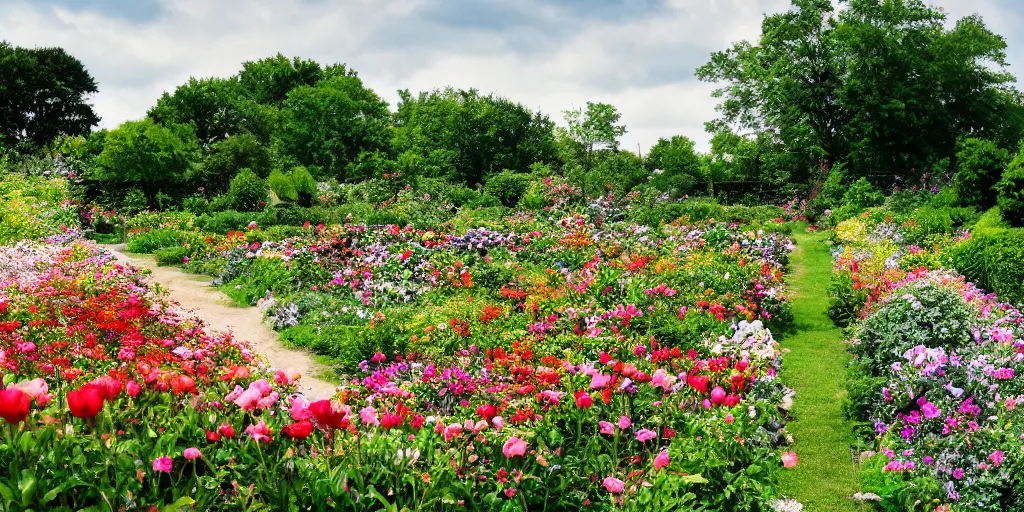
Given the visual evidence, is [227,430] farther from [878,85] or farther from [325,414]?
[878,85]

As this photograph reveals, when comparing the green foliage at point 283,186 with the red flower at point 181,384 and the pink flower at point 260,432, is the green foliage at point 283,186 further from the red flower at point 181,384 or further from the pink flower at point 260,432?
the pink flower at point 260,432

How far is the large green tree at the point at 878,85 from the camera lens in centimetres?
2328

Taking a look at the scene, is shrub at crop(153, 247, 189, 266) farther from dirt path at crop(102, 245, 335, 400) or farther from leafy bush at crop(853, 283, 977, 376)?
leafy bush at crop(853, 283, 977, 376)

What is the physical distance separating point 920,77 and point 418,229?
20369 mm

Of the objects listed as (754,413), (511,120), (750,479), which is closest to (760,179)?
(511,120)

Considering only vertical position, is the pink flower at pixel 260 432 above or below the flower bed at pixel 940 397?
above

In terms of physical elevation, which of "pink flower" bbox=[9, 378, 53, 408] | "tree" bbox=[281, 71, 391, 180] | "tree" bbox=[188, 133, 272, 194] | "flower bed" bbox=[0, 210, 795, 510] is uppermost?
"tree" bbox=[281, 71, 391, 180]

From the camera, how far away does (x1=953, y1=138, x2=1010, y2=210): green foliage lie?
13547 mm

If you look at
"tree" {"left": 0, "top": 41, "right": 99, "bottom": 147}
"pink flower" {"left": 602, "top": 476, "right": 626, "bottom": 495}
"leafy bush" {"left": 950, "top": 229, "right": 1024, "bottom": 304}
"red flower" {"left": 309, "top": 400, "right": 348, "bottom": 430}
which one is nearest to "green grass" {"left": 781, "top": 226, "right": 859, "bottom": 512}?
"leafy bush" {"left": 950, "top": 229, "right": 1024, "bottom": 304}

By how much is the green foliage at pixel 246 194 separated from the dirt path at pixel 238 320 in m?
7.71

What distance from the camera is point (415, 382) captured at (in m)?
5.10

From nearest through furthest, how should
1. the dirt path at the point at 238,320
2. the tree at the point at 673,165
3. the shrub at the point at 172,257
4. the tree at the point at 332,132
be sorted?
the dirt path at the point at 238,320 → the shrub at the point at 172,257 → the tree at the point at 673,165 → the tree at the point at 332,132

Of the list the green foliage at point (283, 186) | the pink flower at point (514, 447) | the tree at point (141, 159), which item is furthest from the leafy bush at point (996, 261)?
the tree at point (141, 159)

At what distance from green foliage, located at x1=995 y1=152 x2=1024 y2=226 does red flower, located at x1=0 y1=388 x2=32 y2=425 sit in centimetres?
1294
